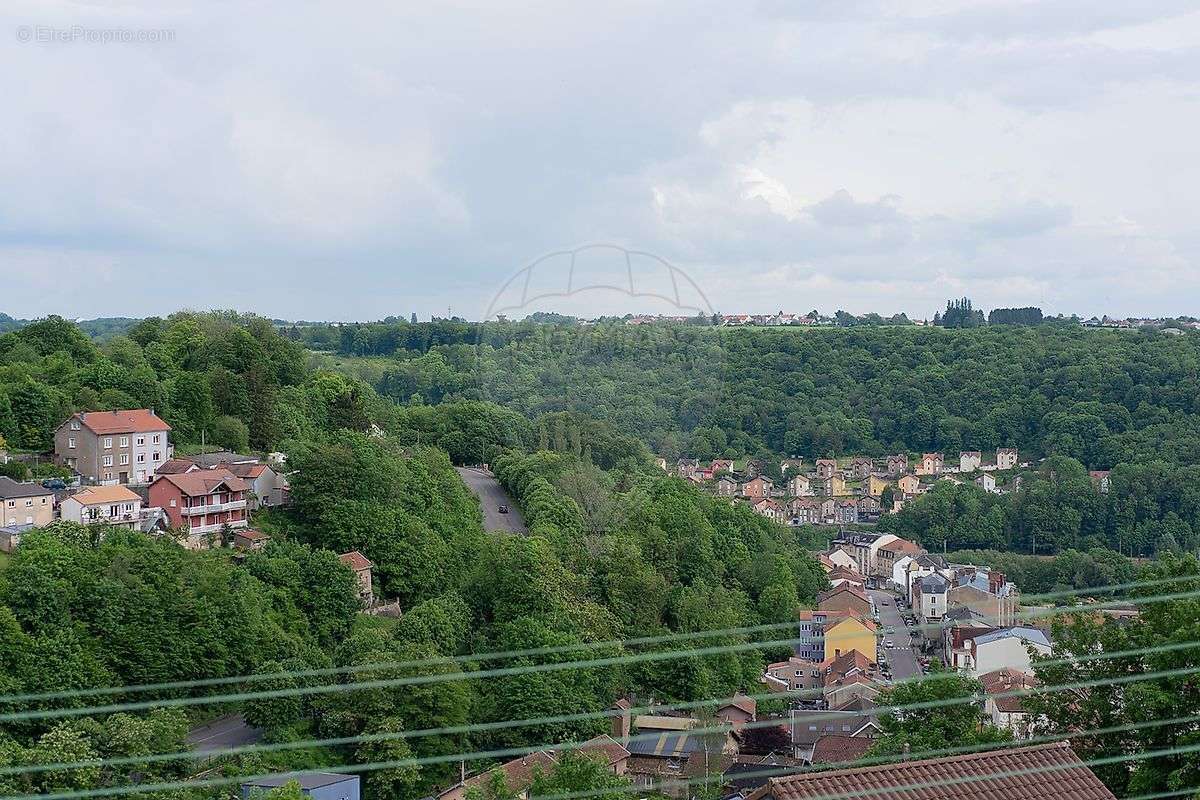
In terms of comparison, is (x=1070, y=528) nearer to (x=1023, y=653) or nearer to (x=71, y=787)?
(x=1023, y=653)

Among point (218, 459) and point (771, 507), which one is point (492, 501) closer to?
point (218, 459)

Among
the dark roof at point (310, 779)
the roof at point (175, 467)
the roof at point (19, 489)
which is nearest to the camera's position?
the dark roof at point (310, 779)

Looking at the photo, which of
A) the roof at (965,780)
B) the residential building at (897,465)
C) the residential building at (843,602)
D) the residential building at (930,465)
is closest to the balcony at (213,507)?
the residential building at (843,602)

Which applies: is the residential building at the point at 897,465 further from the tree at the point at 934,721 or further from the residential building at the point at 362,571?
the tree at the point at 934,721

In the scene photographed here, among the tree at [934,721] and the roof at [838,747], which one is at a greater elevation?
the tree at [934,721]

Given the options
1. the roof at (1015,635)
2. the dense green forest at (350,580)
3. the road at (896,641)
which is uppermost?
the dense green forest at (350,580)

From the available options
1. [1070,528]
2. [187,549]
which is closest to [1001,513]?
[1070,528]
